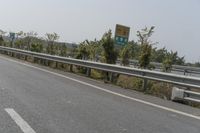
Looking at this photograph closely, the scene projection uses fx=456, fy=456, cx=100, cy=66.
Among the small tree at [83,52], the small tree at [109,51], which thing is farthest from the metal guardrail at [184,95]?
the small tree at [83,52]

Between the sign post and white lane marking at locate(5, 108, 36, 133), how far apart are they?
13.2 m

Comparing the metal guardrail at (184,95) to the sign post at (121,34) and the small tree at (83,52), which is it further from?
the small tree at (83,52)

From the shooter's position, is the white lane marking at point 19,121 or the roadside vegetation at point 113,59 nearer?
the white lane marking at point 19,121

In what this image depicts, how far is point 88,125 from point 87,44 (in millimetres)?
24282

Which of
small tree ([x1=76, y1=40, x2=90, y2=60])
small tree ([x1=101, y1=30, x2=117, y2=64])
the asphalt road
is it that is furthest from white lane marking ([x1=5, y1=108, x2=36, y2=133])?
small tree ([x1=76, y1=40, x2=90, y2=60])

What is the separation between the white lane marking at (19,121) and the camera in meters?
7.90

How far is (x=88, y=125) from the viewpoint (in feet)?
27.8

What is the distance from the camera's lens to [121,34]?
22734 millimetres

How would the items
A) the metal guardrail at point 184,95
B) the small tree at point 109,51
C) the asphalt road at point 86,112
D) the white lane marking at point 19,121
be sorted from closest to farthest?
the white lane marking at point 19,121
the asphalt road at point 86,112
the metal guardrail at point 184,95
the small tree at point 109,51

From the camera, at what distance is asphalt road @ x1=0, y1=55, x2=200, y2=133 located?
327 inches

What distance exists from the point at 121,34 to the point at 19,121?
47.9 ft

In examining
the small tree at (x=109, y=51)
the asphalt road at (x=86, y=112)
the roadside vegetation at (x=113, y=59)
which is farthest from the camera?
the small tree at (x=109, y=51)

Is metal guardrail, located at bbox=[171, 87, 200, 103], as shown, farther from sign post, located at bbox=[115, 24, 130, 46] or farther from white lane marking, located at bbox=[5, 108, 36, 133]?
sign post, located at bbox=[115, 24, 130, 46]

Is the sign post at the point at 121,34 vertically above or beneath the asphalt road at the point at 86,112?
above
